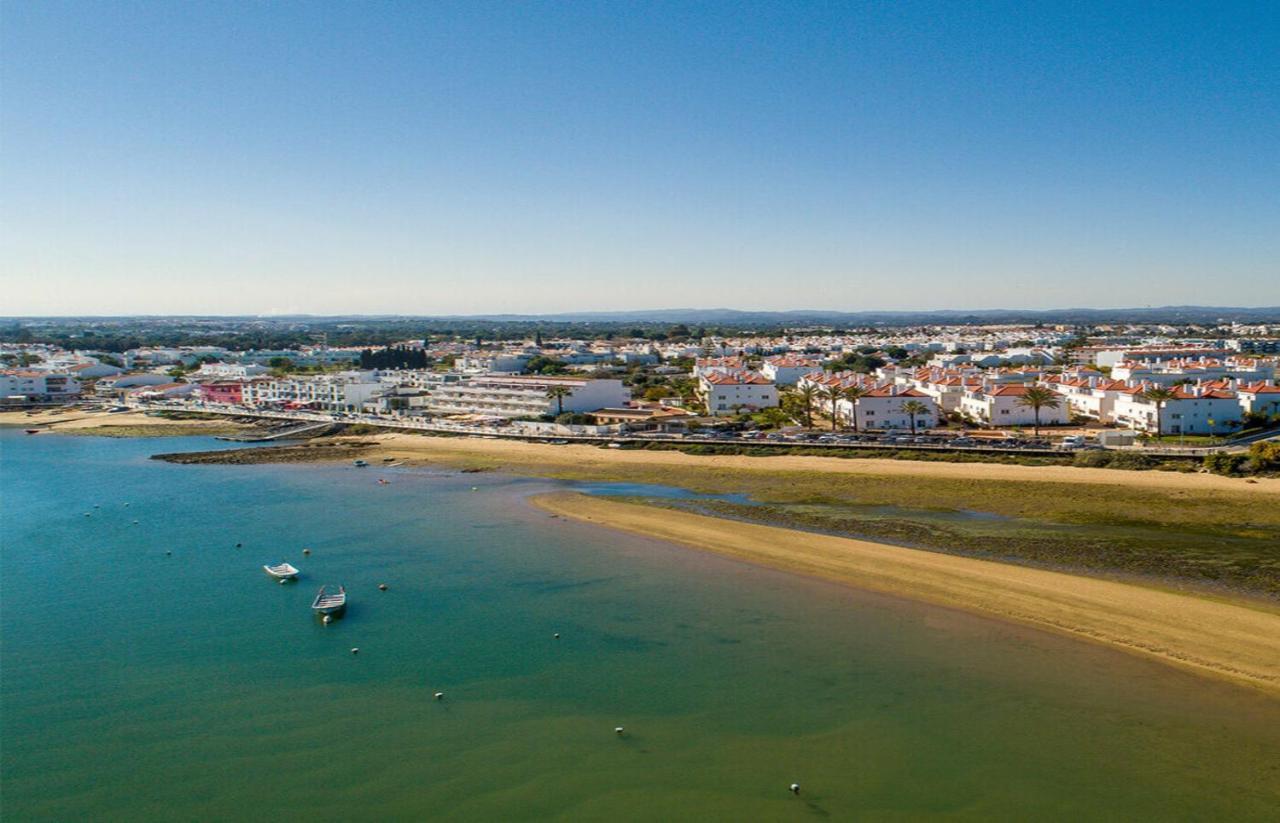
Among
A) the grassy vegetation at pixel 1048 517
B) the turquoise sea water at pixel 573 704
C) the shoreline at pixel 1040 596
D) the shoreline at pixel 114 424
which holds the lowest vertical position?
the turquoise sea water at pixel 573 704

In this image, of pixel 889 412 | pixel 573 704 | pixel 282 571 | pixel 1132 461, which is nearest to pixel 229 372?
pixel 889 412

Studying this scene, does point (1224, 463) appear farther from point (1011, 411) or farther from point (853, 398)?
point (853, 398)

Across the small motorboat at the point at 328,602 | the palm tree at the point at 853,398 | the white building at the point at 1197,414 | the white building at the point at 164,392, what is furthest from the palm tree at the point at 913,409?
the white building at the point at 164,392

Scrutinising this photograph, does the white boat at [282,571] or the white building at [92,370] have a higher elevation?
the white building at [92,370]

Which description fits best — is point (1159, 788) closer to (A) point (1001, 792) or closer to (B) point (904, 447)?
(A) point (1001, 792)

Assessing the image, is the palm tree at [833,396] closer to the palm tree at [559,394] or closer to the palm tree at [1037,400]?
the palm tree at [1037,400]

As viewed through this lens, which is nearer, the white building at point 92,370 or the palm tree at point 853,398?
the palm tree at point 853,398

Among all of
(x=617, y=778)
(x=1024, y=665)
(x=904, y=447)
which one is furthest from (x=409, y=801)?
(x=904, y=447)

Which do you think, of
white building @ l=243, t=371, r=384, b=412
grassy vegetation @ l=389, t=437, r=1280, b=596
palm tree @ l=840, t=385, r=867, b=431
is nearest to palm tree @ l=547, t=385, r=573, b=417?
white building @ l=243, t=371, r=384, b=412
